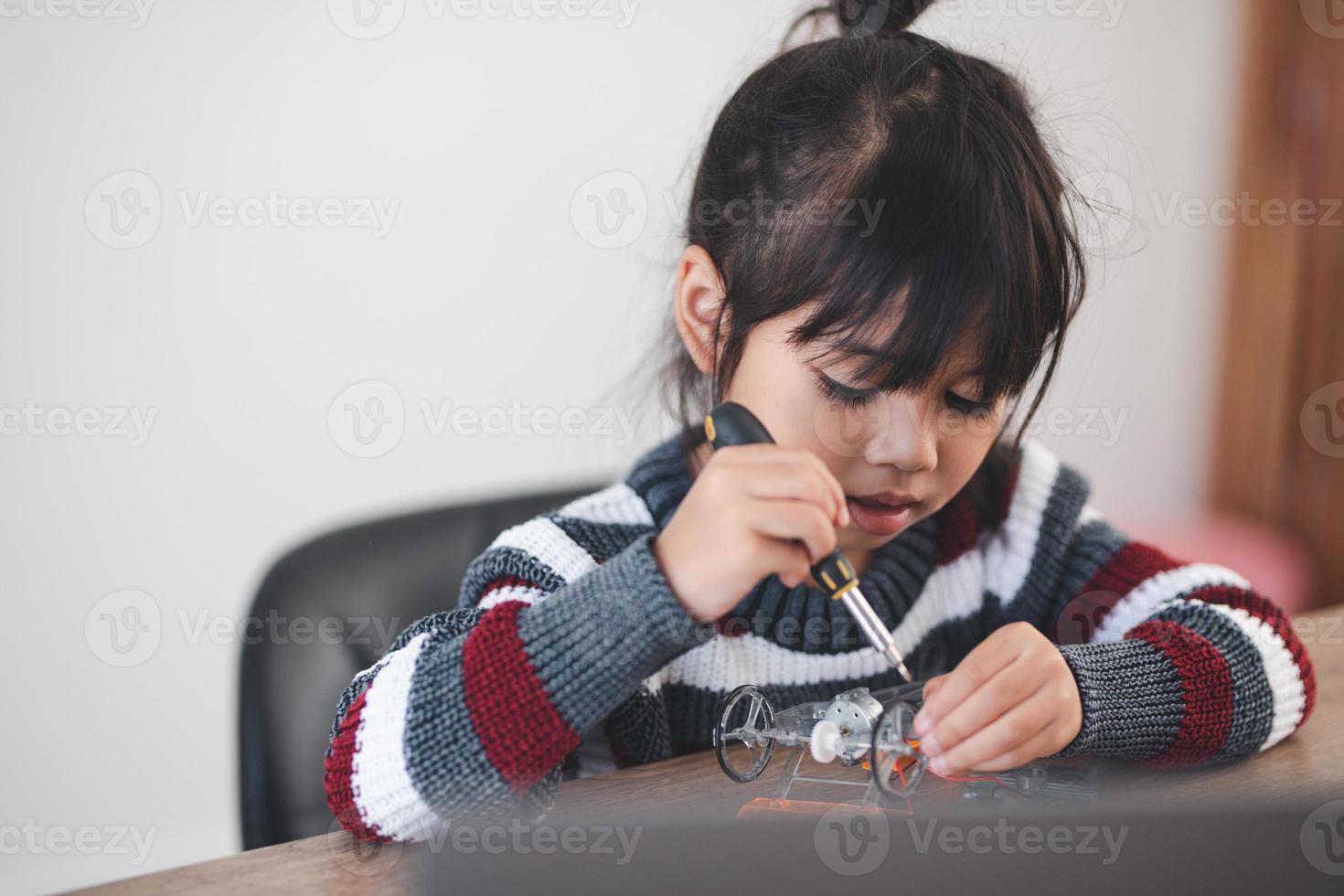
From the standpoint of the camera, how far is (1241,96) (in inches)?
100

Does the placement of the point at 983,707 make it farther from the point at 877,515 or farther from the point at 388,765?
the point at 388,765

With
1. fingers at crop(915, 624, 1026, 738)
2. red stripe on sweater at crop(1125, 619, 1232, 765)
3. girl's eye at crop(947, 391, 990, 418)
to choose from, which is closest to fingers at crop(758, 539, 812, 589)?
fingers at crop(915, 624, 1026, 738)

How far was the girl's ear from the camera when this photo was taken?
0.93 metres

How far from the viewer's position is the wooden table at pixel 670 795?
0.61 metres

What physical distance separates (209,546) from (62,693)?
0.26 m

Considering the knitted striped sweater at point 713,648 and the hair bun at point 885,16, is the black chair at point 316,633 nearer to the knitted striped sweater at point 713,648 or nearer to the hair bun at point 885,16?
the knitted striped sweater at point 713,648

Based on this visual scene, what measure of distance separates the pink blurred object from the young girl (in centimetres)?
172

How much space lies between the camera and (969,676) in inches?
27.4

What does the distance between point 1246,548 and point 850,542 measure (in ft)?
6.74

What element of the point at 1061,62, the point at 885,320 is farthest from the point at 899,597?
the point at 1061,62

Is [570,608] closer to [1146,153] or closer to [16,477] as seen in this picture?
[16,477]

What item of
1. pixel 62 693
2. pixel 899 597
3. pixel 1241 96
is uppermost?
pixel 1241 96

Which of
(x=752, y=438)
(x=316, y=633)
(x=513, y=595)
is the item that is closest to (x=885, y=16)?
(x=752, y=438)

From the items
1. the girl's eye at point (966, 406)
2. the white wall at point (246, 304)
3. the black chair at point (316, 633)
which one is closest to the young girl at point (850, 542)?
the girl's eye at point (966, 406)
